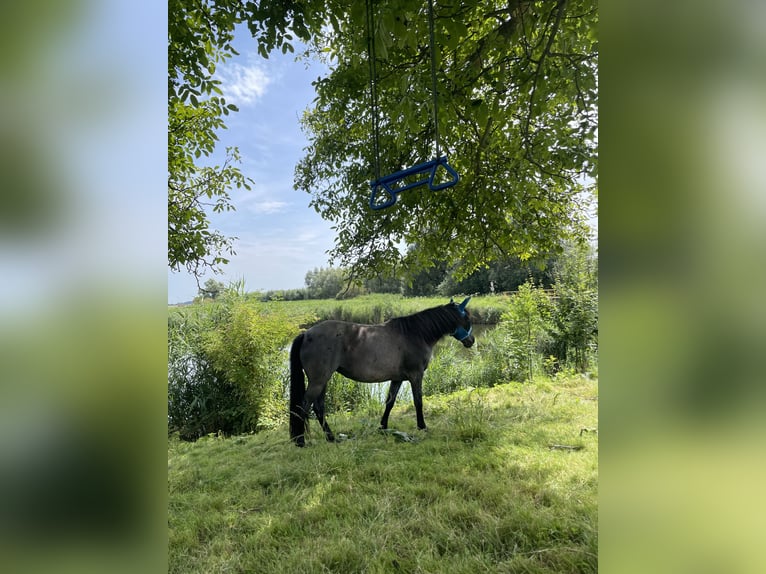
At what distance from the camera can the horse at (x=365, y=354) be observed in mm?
3100

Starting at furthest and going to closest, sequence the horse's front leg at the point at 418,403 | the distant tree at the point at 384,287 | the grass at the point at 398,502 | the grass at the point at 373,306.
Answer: the distant tree at the point at 384,287 → the grass at the point at 373,306 → the horse's front leg at the point at 418,403 → the grass at the point at 398,502

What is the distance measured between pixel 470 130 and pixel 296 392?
3048 millimetres

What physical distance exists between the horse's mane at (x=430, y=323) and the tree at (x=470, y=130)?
0.63m

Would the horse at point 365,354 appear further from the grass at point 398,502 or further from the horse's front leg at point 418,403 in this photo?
the grass at point 398,502

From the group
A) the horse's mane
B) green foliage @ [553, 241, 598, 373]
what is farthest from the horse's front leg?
green foliage @ [553, 241, 598, 373]

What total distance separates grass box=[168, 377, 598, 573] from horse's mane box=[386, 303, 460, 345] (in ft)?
2.75

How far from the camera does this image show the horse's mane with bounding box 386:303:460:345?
344 cm

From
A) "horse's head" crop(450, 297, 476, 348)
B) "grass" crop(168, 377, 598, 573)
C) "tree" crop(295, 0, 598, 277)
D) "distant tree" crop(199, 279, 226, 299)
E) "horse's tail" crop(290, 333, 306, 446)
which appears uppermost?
"tree" crop(295, 0, 598, 277)

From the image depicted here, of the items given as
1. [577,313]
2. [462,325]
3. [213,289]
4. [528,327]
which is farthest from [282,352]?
[577,313]

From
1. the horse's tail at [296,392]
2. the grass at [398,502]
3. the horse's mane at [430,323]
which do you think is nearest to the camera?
the grass at [398,502]

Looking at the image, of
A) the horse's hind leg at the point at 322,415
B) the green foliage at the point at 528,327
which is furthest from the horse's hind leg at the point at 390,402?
the green foliage at the point at 528,327

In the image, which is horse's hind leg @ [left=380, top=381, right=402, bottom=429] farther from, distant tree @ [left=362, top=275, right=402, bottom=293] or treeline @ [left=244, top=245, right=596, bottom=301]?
distant tree @ [left=362, top=275, right=402, bottom=293]
